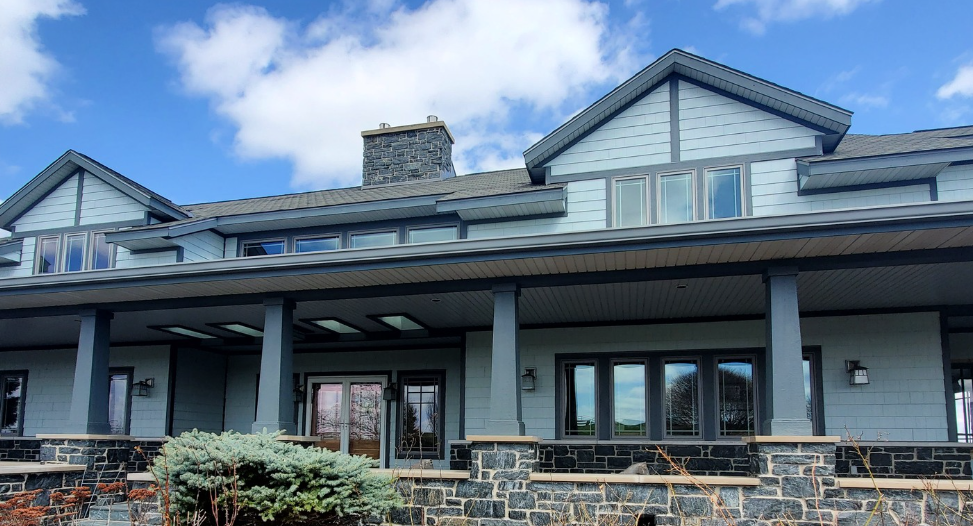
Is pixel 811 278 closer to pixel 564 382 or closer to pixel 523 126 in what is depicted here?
pixel 564 382

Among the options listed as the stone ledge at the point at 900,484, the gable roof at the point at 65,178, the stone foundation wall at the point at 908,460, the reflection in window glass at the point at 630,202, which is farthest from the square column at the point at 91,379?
the stone foundation wall at the point at 908,460

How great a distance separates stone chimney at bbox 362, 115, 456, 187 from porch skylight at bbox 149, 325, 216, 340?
429 cm

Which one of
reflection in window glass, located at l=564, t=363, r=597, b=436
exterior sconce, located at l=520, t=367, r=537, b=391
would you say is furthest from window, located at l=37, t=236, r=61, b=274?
reflection in window glass, located at l=564, t=363, r=597, b=436

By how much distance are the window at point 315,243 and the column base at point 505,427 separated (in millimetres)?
5974

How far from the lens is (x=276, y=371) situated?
962 centimetres

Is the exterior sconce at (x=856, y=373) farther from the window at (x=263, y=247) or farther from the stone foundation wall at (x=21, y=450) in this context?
the stone foundation wall at (x=21, y=450)

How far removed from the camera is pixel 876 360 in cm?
1074

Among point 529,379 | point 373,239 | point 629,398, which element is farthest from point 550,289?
point 373,239

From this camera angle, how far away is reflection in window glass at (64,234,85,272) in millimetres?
14148

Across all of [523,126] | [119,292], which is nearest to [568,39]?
[119,292]

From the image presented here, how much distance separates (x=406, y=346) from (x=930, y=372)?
8143 millimetres

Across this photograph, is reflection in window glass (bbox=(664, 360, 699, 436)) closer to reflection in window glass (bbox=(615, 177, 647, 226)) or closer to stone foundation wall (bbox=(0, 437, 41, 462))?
reflection in window glass (bbox=(615, 177, 647, 226))

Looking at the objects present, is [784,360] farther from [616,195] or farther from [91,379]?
[91,379]

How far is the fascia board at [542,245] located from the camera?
7203 millimetres
